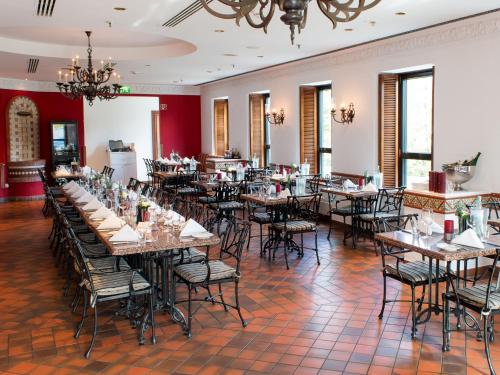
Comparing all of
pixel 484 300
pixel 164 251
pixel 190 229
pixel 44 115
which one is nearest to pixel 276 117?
pixel 44 115

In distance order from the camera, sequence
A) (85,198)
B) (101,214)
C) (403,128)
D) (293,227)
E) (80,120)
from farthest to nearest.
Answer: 1. (80,120)
2. (403,128)
3. (85,198)
4. (293,227)
5. (101,214)

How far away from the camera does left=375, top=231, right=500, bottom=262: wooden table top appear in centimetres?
404

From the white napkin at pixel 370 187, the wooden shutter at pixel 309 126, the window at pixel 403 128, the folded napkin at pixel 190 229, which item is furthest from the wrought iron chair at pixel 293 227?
the wooden shutter at pixel 309 126

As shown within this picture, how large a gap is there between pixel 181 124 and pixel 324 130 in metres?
6.98

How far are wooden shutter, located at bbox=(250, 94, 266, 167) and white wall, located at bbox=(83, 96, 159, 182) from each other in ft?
13.4

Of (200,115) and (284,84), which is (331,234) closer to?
(284,84)

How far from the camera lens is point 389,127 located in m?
8.89

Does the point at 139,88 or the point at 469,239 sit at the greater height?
the point at 139,88

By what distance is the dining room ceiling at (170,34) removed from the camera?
6258 millimetres

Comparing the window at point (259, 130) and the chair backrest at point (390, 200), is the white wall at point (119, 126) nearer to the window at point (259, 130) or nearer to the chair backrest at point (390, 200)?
the window at point (259, 130)

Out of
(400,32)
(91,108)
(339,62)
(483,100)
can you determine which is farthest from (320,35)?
(91,108)

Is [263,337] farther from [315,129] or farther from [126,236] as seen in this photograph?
[315,129]

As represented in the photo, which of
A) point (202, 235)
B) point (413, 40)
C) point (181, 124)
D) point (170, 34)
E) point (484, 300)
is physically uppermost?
point (170, 34)

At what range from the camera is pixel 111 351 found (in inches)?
163
